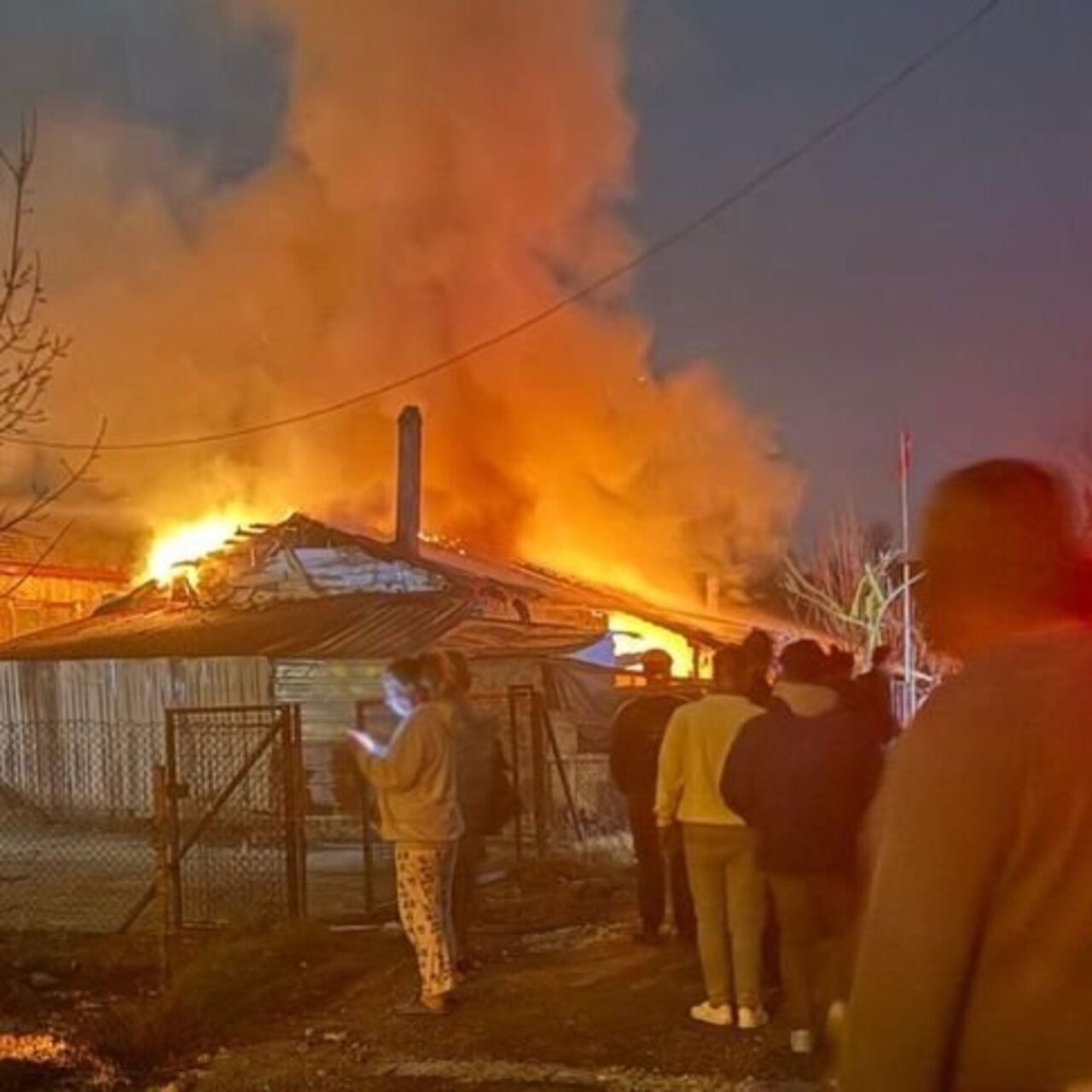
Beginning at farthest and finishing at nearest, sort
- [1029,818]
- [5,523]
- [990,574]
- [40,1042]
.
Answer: [5,523]
[40,1042]
[990,574]
[1029,818]

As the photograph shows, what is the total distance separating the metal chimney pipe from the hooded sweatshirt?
17905 millimetres

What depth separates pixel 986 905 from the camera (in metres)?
1.96

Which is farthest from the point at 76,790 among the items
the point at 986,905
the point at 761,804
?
the point at 986,905

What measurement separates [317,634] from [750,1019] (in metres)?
14.3

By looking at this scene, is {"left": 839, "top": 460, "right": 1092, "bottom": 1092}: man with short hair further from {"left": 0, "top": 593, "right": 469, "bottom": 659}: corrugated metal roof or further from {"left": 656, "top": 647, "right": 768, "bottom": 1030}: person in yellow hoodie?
{"left": 0, "top": 593, "right": 469, "bottom": 659}: corrugated metal roof

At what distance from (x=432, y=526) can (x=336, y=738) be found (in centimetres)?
1570

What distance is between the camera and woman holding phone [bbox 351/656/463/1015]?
27.1 feet

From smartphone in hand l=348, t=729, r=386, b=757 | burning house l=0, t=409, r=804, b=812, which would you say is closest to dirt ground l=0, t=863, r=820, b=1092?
smartphone in hand l=348, t=729, r=386, b=757

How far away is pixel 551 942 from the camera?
34.2ft

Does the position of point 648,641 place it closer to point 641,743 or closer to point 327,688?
point 327,688

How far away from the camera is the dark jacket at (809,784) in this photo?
679 centimetres

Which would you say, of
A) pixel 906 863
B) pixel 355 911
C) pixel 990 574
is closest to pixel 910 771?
pixel 906 863

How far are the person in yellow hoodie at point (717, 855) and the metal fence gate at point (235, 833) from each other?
3.05 m

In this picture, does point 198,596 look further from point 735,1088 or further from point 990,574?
point 990,574
